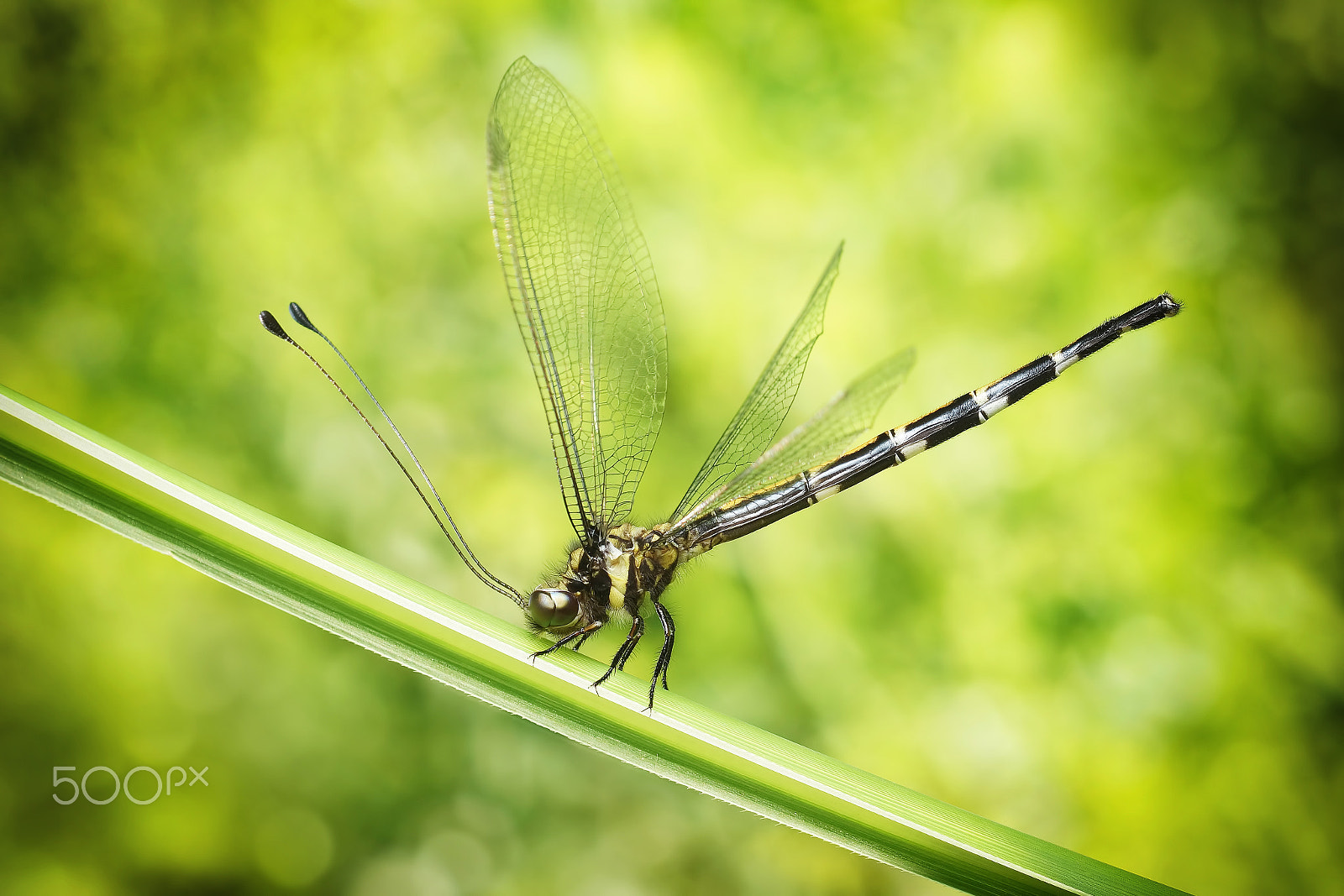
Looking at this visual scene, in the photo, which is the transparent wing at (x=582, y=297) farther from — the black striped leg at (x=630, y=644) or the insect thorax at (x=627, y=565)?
the black striped leg at (x=630, y=644)

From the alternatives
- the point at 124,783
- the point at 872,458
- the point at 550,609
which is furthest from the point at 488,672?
the point at 124,783

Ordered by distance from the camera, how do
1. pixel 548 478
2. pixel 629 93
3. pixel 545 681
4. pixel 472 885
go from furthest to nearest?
pixel 629 93, pixel 548 478, pixel 472 885, pixel 545 681

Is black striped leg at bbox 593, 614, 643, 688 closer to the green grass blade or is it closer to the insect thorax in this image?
the insect thorax

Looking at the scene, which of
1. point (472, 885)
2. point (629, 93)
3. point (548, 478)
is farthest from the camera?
point (629, 93)

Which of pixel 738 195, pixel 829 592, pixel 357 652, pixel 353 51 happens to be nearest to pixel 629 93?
pixel 738 195

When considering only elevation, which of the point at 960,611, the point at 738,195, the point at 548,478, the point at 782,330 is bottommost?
the point at 548,478

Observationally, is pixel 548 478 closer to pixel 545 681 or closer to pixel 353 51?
pixel 545 681

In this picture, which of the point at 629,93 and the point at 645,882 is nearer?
the point at 645,882

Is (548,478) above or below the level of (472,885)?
above
